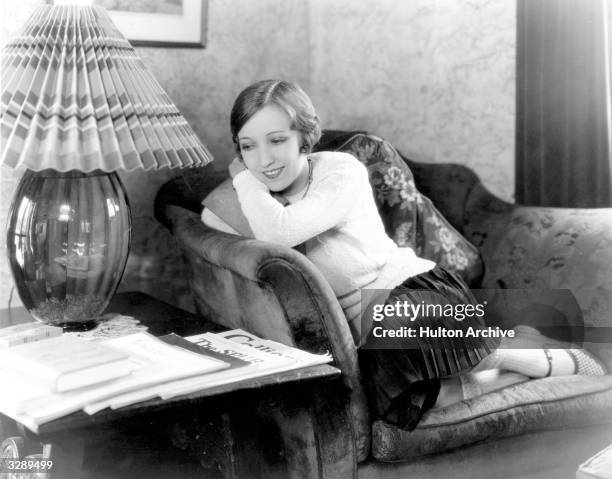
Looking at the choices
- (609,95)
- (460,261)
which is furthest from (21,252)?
(609,95)

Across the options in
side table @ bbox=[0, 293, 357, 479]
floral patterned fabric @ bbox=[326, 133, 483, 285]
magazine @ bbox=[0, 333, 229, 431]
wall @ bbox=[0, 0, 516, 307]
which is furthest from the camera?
wall @ bbox=[0, 0, 516, 307]

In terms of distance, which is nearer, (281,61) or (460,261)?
(460,261)

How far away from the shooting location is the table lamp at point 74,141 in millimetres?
1402

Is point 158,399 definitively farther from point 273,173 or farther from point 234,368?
point 273,173

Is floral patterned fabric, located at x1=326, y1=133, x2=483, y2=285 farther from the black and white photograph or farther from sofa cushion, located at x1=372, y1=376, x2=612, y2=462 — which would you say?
sofa cushion, located at x1=372, y1=376, x2=612, y2=462

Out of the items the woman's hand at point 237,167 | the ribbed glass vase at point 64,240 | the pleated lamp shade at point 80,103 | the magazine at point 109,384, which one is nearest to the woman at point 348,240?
the woman's hand at point 237,167

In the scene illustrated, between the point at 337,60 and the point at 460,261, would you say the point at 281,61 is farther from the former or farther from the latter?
the point at 460,261

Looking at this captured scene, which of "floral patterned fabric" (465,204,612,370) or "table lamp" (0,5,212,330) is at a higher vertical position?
"table lamp" (0,5,212,330)

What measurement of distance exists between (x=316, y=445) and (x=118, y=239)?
56cm

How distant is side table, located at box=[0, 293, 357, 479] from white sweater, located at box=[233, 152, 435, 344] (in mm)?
249

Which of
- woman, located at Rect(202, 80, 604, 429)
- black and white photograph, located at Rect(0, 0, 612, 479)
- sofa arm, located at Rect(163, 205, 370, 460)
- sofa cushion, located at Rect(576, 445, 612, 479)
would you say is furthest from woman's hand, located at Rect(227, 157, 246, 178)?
sofa cushion, located at Rect(576, 445, 612, 479)

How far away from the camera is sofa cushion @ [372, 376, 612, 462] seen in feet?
5.09

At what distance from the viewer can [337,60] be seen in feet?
8.23

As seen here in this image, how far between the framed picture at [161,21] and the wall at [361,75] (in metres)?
0.03
